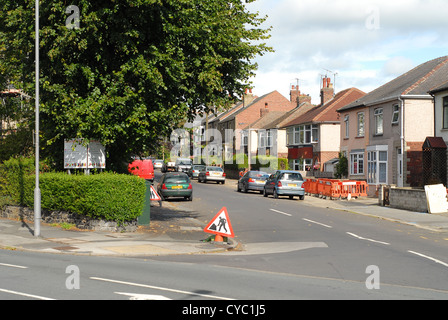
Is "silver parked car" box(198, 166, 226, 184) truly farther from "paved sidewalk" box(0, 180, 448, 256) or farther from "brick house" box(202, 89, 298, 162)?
"paved sidewalk" box(0, 180, 448, 256)

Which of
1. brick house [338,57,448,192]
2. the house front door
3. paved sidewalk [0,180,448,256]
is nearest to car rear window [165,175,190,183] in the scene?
paved sidewalk [0,180,448,256]

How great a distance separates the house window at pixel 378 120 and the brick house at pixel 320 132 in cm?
1690

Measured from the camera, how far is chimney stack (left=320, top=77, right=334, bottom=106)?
205 feet

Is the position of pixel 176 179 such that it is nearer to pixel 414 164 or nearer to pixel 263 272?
pixel 414 164

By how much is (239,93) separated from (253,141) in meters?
59.2

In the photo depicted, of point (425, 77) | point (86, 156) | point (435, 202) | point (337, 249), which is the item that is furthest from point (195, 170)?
point (337, 249)

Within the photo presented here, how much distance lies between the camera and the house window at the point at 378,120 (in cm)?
3866

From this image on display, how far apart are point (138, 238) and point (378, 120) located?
27.0m

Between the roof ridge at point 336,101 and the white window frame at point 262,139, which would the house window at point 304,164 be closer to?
the roof ridge at point 336,101

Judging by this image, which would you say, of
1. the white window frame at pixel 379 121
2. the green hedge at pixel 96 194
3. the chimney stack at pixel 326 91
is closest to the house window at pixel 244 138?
the chimney stack at pixel 326 91

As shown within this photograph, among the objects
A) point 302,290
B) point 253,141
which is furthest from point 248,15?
point 253,141

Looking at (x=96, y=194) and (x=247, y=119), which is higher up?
(x=247, y=119)

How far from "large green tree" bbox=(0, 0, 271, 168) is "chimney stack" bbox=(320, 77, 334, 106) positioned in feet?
145

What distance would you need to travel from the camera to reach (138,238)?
54.3ft
